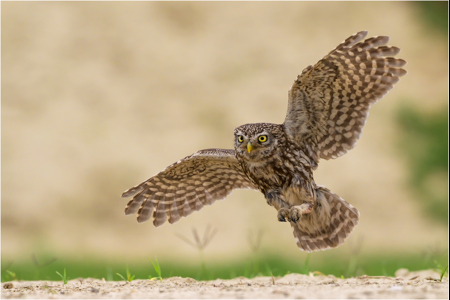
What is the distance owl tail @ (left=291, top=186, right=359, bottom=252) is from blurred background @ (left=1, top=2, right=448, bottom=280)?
12353 mm

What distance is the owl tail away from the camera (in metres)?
5.71

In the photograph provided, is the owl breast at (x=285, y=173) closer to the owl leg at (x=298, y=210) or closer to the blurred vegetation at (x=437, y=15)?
the owl leg at (x=298, y=210)

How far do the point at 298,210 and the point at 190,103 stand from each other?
18224 millimetres

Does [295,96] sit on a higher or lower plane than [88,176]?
lower

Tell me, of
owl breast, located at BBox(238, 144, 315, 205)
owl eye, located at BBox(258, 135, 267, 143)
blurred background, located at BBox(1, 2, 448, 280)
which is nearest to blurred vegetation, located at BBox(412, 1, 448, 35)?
blurred background, located at BBox(1, 2, 448, 280)

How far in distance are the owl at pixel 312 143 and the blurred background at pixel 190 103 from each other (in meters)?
12.4

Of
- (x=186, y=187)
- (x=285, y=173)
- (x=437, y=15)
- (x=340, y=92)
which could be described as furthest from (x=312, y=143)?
(x=437, y=15)

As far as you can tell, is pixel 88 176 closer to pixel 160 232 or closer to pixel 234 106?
pixel 160 232

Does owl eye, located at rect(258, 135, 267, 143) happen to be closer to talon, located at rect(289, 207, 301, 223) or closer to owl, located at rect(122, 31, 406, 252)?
owl, located at rect(122, 31, 406, 252)

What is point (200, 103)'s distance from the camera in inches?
915

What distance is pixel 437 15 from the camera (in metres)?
21.4

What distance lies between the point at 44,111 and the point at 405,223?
1282 cm

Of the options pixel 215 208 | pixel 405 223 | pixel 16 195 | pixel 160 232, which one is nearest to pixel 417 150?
pixel 405 223

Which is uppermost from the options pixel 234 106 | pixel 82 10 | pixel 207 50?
pixel 82 10
